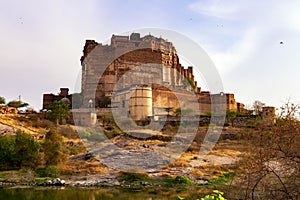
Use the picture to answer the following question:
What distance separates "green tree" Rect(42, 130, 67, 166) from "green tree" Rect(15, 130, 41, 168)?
488mm

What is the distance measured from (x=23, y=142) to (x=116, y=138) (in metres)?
8.72

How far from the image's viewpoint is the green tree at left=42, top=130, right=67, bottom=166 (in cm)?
2211

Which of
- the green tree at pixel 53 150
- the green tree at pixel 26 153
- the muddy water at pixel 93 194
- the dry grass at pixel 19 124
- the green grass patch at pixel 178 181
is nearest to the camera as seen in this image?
the muddy water at pixel 93 194

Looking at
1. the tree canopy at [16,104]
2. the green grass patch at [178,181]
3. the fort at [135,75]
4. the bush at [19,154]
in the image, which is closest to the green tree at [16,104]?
the tree canopy at [16,104]

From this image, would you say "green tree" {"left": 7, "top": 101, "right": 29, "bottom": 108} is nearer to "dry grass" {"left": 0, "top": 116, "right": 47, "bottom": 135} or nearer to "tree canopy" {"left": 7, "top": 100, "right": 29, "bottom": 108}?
"tree canopy" {"left": 7, "top": 100, "right": 29, "bottom": 108}

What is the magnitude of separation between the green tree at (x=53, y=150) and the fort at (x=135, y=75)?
745 inches

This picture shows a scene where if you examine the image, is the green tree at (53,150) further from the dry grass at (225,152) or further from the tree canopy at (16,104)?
the tree canopy at (16,104)

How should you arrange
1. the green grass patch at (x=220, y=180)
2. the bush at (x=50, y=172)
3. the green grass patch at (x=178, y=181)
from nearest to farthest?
the green grass patch at (x=220, y=180)
the green grass patch at (x=178, y=181)
the bush at (x=50, y=172)

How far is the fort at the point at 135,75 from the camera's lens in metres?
44.2

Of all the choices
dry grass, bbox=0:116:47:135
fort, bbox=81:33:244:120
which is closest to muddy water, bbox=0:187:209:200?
dry grass, bbox=0:116:47:135

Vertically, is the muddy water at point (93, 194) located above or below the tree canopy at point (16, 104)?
below

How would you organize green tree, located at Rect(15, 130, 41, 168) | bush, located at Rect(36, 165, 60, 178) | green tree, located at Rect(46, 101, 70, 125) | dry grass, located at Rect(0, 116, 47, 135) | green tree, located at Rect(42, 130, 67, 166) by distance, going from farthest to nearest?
green tree, located at Rect(46, 101, 70, 125)
dry grass, located at Rect(0, 116, 47, 135)
green tree, located at Rect(42, 130, 67, 166)
green tree, located at Rect(15, 130, 41, 168)
bush, located at Rect(36, 165, 60, 178)

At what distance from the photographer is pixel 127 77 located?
4591cm

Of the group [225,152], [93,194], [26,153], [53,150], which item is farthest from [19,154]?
[225,152]
